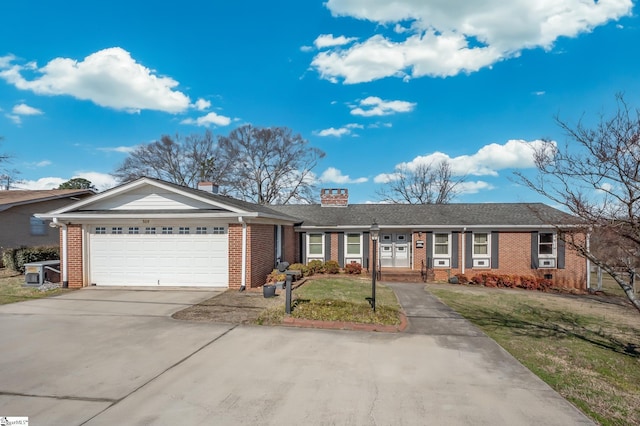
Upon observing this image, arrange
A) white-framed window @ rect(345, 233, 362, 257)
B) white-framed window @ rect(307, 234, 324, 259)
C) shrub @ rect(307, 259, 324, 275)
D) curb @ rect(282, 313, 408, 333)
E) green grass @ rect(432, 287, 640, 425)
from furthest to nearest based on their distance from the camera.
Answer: white-framed window @ rect(307, 234, 324, 259)
white-framed window @ rect(345, 233, 362, 257)
shrub @ rect(307, 259, 324, 275)
curb @ rect(282, 313, 408, 333)
green grass @ rect(432, 287, 640, 425)

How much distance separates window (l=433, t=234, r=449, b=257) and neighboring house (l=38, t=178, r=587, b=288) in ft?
0.17

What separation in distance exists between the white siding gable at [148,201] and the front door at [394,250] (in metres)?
10.2

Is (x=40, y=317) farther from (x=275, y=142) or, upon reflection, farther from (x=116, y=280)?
(x=275, y=142)

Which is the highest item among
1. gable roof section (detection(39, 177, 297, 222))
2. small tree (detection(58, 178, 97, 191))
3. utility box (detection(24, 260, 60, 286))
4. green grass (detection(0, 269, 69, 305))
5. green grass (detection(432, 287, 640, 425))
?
small tree (detection(58, 178, 97, 191))

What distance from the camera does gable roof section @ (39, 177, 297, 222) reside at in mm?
12227

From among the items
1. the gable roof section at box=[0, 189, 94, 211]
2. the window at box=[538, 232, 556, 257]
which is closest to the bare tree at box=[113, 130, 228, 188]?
the gable roof section at box=[0, 189, 94, 211]

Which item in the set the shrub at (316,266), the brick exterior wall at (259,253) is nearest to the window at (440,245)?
the shrub at (316,266)

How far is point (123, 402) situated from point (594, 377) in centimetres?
670

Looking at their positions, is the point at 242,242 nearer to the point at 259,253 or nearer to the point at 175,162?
the point at 259,253

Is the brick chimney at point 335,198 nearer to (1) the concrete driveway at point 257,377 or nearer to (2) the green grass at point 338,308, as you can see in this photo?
(2) the green grass at point 338,308

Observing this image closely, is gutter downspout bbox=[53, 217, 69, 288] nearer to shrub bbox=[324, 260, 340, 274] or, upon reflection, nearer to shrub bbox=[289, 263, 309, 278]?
shrub bbox=[289, 263, 309, 278]

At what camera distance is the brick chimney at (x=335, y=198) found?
73.1 ft

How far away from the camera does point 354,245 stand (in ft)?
61.5

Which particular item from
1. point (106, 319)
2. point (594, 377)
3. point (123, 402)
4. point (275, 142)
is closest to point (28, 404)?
point (123, 402)
